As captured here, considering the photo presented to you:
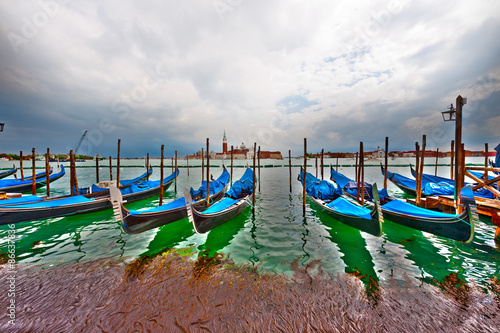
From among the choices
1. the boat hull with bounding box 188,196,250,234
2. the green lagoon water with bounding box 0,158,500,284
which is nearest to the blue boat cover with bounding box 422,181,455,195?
the green lagoon water with bounding box 0,158,500,284

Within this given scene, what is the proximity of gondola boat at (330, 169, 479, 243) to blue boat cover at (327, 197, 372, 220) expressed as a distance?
62 centimetres

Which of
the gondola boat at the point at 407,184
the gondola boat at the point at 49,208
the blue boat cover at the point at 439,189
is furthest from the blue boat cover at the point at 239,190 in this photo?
the gondola boat at the point at 407,184

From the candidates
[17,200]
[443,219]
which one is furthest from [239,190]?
[17,200]

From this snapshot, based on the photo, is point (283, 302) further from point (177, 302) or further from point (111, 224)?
point (111, 224)

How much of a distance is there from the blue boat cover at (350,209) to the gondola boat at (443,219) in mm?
622

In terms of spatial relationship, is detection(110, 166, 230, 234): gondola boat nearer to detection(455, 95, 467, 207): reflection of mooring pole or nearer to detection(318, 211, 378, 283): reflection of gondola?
detection(318, 211, 378, 283): reflection of gondola

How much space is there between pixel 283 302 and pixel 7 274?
18.5ft

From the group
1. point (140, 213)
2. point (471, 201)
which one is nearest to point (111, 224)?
point (140, 213)

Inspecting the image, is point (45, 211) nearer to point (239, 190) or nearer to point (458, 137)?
point (239, 190)

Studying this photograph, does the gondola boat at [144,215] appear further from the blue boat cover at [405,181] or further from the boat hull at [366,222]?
the blue boat cover at [405,181]

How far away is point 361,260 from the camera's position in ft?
15.3

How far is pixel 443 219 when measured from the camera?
423cm

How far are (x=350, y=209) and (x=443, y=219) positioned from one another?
2072 mm

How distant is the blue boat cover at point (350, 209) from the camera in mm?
5211
